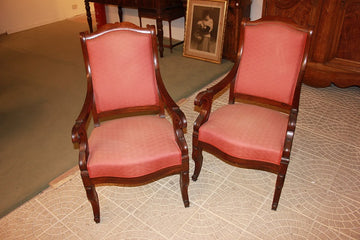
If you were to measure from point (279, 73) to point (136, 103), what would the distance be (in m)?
1.04

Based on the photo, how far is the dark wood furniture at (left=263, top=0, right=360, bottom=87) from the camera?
314 centimetres

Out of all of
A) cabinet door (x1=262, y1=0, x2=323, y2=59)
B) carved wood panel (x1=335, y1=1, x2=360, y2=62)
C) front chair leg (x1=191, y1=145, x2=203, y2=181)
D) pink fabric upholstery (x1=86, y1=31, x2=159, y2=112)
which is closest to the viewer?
pink fabric upholstery (x1=86, y1=31, x2=159, y2=112)

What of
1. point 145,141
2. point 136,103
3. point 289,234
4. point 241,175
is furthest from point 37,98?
point 289,234

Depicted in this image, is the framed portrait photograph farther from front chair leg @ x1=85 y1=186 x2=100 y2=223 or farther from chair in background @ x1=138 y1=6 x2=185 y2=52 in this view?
front chair leg @ x1=85 y1=186 x2=100 y2=223

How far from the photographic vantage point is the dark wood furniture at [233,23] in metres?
3.83

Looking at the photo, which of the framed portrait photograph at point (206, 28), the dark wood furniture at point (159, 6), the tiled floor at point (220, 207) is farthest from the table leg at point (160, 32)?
the tiled floor at point (220, 207)

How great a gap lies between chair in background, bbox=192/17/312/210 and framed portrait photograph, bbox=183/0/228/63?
1916mm

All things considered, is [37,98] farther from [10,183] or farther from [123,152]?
[123,152]

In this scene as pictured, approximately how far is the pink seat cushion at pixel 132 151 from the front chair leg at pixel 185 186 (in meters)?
0.12

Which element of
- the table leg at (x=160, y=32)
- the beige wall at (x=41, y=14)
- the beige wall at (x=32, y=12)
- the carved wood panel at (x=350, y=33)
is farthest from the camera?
the beige wall at (x=32, y=12)

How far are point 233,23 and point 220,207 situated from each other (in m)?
2.73

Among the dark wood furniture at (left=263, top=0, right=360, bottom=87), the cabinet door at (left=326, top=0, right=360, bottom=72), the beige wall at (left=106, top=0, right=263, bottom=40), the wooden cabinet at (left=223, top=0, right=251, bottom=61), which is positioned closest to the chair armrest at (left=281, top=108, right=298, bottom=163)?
the dark wood furniture at (left=263, top=0, right=360, bottom=87)

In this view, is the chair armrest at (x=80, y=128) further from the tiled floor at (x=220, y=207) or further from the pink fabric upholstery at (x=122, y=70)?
the tiled floor at (x=220, y=207)

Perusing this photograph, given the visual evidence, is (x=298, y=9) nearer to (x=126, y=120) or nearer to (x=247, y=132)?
(x=247, y=132)
